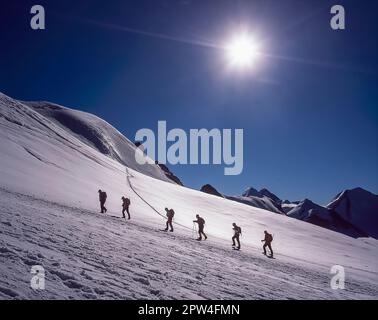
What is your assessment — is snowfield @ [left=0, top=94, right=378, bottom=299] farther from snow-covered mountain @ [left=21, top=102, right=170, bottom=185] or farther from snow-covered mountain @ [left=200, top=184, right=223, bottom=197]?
snow-covered mountain @ [left=200, top=184, right=223, bottom=197]

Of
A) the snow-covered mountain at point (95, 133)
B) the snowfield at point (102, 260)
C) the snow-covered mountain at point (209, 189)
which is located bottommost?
the snowfield at point (102, 260)

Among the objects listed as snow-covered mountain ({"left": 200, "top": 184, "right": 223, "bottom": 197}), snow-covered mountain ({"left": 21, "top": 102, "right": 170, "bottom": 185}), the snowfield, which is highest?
snow-covered mountain ({"left": 21, "top": 102, "right": 170, "bottom": 185})

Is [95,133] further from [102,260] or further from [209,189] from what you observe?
[102,260]

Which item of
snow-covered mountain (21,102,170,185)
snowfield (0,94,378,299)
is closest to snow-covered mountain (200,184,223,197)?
snow-covered mountain (21,102,170,185)

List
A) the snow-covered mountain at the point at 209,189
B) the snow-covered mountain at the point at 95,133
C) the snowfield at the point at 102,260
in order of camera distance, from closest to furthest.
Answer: the snowfield at the point at 102,260, the snow-covered mountain at the point at 95,133, the snow-covered mountain at the point at 209,189

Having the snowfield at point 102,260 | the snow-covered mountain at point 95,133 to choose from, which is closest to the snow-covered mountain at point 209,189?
the snow-covered mountain at point 95,133

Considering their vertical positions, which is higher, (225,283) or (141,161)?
(141,161)

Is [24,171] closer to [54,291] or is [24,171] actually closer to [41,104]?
[54,291]

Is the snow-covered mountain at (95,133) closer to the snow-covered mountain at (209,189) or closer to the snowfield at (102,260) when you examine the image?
the snow-covered mountain at (209,189)

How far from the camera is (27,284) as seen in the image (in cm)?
787

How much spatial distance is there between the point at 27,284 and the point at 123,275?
3.00m

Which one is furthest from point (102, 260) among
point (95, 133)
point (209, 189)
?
point (209, 189)

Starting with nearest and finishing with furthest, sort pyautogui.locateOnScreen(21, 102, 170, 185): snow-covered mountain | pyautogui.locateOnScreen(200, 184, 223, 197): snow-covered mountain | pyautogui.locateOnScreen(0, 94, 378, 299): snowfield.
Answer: pyautogui.locateOnScreen(0, 94, 378, 299): snowfield
pyautogui.locateOnScreen(21, 102, 170, 185): snow-covered mountain
pyautogui.locateOnScreen(200, 184, 223, 197): snow-covered mountain
